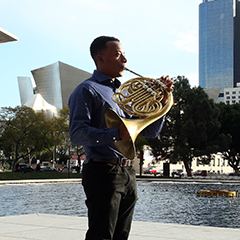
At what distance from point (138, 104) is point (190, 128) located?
3824 centimetres

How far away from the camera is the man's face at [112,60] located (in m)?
2.92

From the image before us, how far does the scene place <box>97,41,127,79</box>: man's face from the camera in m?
2.92

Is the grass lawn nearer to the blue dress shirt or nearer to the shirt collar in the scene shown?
the shirt collar

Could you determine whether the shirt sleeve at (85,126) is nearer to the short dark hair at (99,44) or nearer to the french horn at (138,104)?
the french horn at (138,104)

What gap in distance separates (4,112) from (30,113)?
2.41m

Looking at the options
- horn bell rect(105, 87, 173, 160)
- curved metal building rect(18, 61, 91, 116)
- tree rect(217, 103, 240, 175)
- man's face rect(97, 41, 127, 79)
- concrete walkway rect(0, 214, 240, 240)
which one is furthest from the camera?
curved metal building rect(18, 61, 91, 116)

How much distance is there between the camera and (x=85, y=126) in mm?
2635

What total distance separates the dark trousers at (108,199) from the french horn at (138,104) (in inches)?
10.7

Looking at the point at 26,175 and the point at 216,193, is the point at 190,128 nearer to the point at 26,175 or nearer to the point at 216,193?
the point at 26,175

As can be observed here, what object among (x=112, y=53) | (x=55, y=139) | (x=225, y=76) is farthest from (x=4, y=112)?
(x=225, y=76)

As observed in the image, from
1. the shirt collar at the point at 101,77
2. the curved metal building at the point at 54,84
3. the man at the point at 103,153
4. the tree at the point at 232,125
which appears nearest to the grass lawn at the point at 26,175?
the tree at the point at 232,125

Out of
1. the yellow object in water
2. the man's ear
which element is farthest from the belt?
the yellow object in water

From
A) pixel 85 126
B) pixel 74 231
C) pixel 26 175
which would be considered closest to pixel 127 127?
pixel 85 126

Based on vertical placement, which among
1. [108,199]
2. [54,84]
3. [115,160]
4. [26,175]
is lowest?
[26,175]
